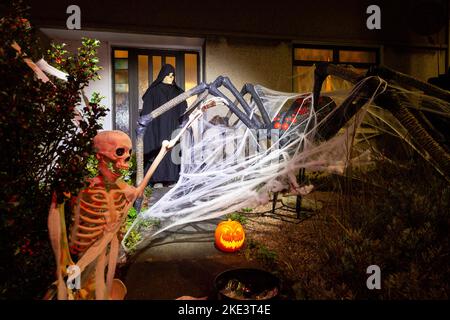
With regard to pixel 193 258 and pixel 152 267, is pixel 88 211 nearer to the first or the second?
pixel 152 267

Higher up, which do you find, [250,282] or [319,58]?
[319,58]

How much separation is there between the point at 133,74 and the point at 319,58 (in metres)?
5.84

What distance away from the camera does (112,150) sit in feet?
9.40

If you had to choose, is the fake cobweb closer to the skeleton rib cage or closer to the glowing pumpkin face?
the glowing pumpkin face

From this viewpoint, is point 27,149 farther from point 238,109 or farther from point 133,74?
point 133,74

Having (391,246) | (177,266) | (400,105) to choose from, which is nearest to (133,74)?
(177,266)

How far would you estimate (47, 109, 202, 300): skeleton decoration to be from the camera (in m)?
2.47

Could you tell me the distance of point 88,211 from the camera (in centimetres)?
273

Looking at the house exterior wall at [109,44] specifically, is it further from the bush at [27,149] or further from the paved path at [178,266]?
the bush at [27,149]

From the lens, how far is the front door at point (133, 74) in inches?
379

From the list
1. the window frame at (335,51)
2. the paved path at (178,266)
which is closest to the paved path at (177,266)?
the paved path at (178,266)
